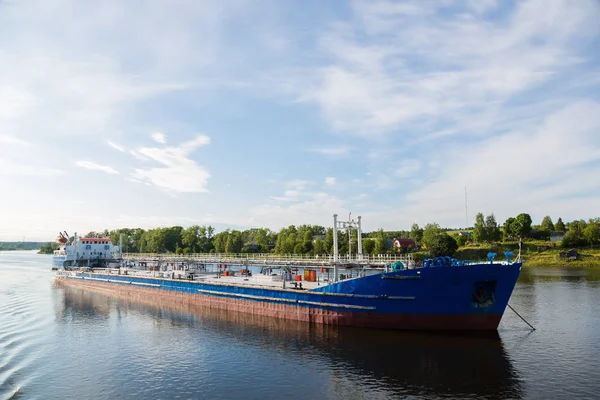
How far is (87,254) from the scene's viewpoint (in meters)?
88.1

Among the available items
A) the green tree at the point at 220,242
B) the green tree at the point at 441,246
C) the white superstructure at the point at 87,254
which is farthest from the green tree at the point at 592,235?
the white superstructure at the point at 87,254

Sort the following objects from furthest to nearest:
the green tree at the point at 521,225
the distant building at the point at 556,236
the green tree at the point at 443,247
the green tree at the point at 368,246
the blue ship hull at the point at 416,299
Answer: the distant building at the point at 556,236, the green tree at the point at 521,225, the green tree at the point at 368,246, the green tree at the point at 443,247, the blue ship hull at the point at 416,299

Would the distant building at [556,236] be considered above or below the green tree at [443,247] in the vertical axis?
above

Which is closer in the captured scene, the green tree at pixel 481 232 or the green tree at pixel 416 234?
the green tree at pixel 481 232

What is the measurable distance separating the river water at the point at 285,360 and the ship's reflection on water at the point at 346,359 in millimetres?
70

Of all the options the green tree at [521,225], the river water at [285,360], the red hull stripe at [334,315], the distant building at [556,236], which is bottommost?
the river water at [285,360]

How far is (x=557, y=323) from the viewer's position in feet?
118

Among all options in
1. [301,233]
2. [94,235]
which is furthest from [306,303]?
[301,233]

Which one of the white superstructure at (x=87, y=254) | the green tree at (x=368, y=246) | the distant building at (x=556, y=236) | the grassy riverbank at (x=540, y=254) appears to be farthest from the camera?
the distant building at (x=556, y=236)

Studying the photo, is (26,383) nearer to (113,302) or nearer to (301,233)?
(113,302)

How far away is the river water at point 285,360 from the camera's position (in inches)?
859

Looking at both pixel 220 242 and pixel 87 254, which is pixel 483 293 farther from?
pixel 220 242

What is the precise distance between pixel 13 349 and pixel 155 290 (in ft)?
84.5

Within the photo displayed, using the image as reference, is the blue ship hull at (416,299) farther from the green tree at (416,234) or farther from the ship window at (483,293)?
the green tree at (416,234)
